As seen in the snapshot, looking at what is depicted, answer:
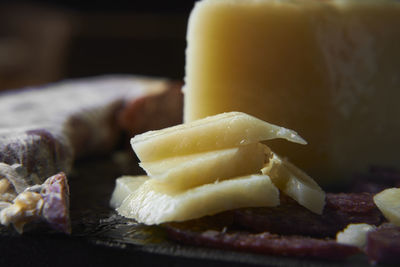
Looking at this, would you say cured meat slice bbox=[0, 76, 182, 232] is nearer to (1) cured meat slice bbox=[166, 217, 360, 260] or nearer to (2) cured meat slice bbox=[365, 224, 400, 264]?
(1) cured meat slice bbox=[166, 217, 360, 260]

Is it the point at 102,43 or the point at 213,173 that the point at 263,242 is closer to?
the point at 213,173

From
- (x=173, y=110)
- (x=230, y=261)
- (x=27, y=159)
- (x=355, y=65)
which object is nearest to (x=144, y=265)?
(x=230, y=261)

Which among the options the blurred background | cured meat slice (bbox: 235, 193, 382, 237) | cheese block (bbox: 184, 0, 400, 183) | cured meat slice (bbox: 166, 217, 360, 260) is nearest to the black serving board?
cured meat slice (bbox: 166, 217, 360, 260)

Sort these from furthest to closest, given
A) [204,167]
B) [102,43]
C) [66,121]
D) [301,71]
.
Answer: [102,43]
[66,121]
[301,71]
[204,167]

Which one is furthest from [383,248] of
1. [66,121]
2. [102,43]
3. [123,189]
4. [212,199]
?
[102,43]

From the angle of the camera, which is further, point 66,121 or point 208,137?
point 66,121

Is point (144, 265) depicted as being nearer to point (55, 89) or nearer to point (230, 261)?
point (230, 261)
